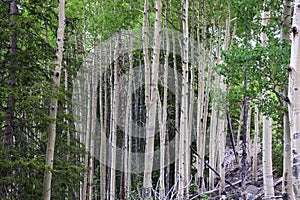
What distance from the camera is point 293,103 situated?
375cm

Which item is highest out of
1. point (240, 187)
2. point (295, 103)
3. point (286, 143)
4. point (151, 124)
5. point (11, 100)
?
point (11, 100)

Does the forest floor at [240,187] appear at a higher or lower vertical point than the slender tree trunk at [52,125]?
lower

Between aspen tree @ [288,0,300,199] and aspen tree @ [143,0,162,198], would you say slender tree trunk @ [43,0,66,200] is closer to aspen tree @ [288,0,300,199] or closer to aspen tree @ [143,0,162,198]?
aspen tree @ [143,0,162,198]

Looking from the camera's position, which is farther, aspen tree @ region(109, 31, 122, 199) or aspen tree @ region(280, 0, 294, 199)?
aspen tree @ region(109, 31, 122, 199)

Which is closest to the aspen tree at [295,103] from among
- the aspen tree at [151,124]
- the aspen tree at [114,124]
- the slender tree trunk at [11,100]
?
the aspen tree at [151,124]

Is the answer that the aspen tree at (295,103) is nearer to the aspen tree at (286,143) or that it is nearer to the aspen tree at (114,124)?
the aspen tree at (286,143)

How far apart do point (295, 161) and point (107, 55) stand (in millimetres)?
12476

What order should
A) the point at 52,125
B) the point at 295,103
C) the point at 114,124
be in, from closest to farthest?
the point at 295,103
the point at 52,125
the point at 114,124

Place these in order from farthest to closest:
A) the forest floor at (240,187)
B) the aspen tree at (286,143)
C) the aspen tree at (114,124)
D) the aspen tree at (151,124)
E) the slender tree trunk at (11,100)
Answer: the aspen tree at (114,124), the forest floor at (240,187), the aspen tree at (151,124), the slender tree trunk at (11,100), the aspen tree at (286,143)

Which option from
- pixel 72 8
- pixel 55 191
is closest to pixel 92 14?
pixel 72 8

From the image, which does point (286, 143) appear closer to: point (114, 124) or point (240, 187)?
point (114, 124)

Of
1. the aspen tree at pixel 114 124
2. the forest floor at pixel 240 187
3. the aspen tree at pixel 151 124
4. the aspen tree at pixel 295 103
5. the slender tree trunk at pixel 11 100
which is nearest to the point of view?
the aspen tree at pixel 295 103

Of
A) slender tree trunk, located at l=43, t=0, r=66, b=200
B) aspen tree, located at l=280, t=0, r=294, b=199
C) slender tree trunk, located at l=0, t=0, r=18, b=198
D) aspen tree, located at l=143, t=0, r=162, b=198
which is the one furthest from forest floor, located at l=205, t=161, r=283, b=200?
slender tree trunk, located at l=0, t=0, r=18, b=198

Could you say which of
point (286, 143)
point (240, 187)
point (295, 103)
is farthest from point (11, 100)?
point (240, 187)
